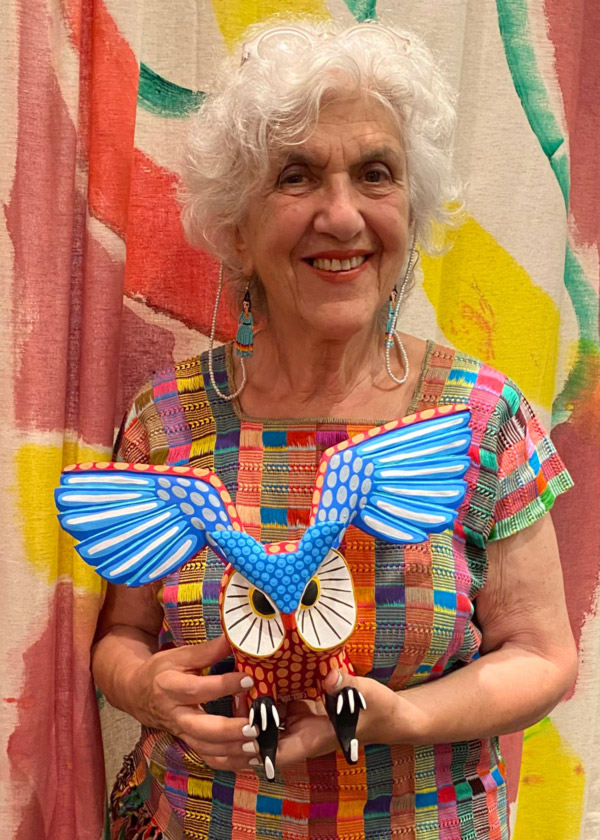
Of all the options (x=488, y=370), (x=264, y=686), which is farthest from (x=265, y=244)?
(x=264, y=686)

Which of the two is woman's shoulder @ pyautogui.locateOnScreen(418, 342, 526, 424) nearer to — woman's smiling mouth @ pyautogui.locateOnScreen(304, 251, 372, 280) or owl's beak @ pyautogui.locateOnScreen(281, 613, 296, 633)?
woman's smiling mouth @ pyautogui.locateOnScreen(304, 251, 372, 280)

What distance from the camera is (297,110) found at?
123cm

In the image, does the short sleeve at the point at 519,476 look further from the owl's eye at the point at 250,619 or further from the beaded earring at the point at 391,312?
the owl's eye at the point at 250,619

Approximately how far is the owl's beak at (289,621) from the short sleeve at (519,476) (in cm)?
38

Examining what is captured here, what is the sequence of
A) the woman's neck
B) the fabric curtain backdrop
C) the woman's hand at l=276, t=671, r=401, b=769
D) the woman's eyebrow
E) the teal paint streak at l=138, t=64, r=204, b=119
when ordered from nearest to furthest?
the woman's hand at l=276, t=671, r=401, b=769, the woman's eyebrow, the woman's neck, the fabric curtain backdrop, the teal paint streak at l=138, t=64, r=204, b=119

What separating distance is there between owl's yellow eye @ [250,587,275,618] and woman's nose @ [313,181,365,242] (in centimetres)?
45

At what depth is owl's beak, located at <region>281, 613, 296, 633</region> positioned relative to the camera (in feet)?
3.40

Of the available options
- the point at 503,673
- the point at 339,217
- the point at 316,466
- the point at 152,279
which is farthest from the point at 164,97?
the point at 503,673

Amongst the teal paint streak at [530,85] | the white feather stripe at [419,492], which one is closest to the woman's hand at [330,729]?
the white feather stripe at [419,492]

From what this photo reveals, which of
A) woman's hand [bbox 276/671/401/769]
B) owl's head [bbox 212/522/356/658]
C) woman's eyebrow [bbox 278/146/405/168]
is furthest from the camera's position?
woman's eyebrow [bbox 278/146/405/168]

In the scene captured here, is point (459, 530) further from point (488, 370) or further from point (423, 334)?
point (423, 334)

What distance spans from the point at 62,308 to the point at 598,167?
0.96 metres

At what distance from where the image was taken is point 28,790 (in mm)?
1497

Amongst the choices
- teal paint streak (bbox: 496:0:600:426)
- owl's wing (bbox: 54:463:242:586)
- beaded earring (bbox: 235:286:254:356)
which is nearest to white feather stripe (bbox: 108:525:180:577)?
owl's wing (bbox: 54:463:242:586)
